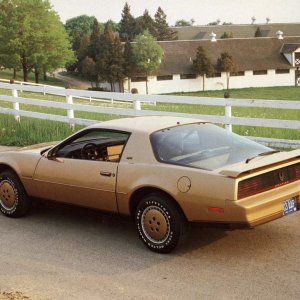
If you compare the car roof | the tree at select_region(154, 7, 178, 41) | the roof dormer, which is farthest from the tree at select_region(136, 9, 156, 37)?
the car roof

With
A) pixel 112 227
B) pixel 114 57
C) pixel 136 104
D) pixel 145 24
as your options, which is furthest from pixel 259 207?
pixel 145 24

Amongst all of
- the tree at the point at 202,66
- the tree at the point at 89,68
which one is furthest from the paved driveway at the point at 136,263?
the tree at the point at 202,66

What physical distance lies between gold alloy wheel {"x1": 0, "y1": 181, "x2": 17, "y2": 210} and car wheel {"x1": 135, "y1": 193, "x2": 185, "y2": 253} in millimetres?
1997

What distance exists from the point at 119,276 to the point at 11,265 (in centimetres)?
113

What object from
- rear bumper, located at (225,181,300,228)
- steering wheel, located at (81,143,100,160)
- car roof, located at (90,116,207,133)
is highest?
car roof, located at (90,116,207,133)

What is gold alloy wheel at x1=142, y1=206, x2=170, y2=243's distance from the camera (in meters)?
5.78

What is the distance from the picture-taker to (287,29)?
156125 mm

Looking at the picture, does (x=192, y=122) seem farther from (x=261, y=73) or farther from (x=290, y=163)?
(x=261, y=73)

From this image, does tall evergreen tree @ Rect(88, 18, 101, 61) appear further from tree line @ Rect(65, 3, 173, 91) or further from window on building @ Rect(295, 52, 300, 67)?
window on building @ Rect(295, 52, 300, 67)

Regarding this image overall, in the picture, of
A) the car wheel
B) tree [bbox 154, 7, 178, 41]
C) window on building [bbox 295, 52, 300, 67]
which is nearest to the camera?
the car wheel

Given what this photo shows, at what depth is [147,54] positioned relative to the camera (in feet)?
279

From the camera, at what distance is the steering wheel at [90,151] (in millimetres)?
6602

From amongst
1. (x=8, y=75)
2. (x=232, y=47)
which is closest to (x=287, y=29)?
(x=232, y=47)

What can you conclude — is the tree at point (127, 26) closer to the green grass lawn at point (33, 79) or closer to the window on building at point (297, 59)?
the green grass lawn at point (33, 79)
